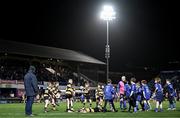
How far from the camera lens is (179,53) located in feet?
253

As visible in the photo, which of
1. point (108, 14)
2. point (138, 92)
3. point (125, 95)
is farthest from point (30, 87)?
point (108, 14)

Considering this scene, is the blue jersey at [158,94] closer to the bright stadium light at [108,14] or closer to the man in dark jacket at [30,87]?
the man in dark jacket at [30,87]

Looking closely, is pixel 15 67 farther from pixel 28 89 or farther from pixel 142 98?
pixel 28 89

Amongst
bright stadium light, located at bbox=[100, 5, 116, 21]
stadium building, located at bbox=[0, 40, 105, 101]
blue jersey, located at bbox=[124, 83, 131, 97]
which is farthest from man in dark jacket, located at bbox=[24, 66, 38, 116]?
stadium building, located at bbox=[0, 40, 105, 101]

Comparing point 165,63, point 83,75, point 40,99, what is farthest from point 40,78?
point 165,63

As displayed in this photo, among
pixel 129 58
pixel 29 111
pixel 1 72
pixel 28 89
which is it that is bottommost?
pixel 29 111

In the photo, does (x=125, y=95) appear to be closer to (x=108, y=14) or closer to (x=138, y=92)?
(x=138, y=92)

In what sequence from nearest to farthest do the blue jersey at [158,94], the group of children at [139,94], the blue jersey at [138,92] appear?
the group of children at [139,94] < the blue jersey at [138,92] < the blue jersey at [158,94]

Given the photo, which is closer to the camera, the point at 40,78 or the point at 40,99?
the point at 40,99

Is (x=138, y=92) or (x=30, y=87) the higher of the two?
(x=30, y=87)

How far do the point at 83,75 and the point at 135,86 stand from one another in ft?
147

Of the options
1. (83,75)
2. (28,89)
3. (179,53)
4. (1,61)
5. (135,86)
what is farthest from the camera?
(179,53)

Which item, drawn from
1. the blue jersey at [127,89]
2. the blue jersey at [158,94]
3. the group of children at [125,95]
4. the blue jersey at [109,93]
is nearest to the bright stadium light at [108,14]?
the group of children at [125,95]

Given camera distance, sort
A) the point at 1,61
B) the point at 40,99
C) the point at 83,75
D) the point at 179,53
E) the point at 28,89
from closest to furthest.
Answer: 1. the point at 28,89
2. the point at 40,99
3. the point at 1,61
4. the point at 83,75
5. the point at 179,53
